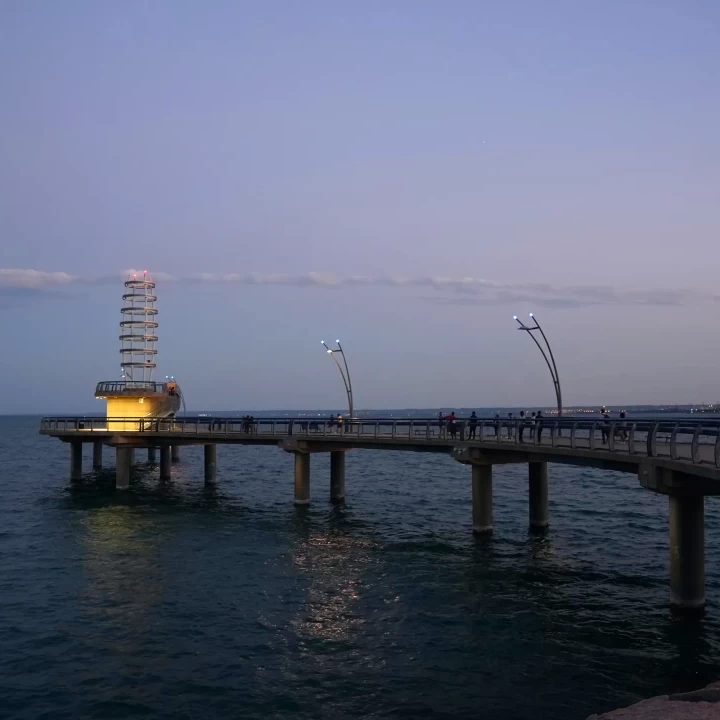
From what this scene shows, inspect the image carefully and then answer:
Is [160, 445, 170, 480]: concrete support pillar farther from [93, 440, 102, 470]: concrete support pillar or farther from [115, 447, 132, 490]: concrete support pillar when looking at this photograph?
[93, 440, 102, 470]: concrete support pillar

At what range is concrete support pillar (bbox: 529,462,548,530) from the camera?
3884 centimetres

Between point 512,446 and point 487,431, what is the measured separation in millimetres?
5505

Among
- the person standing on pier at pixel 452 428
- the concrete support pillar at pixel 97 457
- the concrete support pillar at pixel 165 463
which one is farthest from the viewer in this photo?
the concrete support pillar at pixel 97 457

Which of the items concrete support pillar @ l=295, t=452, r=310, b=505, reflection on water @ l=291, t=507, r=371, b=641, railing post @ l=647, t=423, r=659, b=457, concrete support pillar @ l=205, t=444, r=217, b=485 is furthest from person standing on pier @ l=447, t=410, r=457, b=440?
concrete support pillar @ l=205, t=444, r=217, b=485

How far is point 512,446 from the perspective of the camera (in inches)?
1329

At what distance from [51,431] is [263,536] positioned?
29.5 metres

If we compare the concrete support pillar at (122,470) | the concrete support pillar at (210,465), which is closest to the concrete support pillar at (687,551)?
the concrete support pillar at (210,465)

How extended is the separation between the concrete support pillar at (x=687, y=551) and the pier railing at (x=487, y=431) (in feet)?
5.13

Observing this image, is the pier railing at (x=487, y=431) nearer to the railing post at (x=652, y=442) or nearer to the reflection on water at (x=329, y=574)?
the railing post at (x=652, y=442)

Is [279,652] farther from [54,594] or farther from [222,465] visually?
[222,465]

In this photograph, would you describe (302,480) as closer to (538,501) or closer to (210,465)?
(210,465)

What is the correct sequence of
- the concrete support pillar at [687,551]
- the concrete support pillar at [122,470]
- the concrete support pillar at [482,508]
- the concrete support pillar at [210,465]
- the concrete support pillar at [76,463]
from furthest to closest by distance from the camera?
the concrete support pillar at [76,463]
the concrete support pillar at [210,465]
the concrete support pillar at [122,470]
the concrete support pillar at [482,508]
the concrete support pillar at [687,551]

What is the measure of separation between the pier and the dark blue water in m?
2.01

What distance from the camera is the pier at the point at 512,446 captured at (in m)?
23.6
